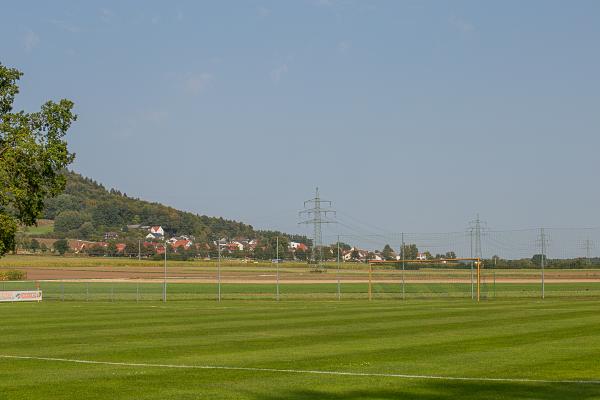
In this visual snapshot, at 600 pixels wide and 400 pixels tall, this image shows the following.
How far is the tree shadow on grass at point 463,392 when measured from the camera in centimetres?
1559

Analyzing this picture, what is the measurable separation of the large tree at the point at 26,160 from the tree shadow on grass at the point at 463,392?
121ft

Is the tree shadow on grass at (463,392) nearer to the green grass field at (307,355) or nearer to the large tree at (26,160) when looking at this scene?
the green grass field at (307,355)

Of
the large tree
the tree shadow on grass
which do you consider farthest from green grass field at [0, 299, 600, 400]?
the large tree

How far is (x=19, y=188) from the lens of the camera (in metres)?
51.1

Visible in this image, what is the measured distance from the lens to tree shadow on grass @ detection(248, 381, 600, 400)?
51.1 ft

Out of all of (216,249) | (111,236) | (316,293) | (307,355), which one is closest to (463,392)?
(307,355)

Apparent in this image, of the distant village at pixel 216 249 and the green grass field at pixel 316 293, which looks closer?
the green grass field at pixel 316 293

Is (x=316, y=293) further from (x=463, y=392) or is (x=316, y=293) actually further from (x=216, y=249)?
(x=216, y=249)

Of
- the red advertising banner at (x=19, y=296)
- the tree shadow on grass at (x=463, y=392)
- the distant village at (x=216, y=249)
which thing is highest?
the distant village at (x=216, y=249)

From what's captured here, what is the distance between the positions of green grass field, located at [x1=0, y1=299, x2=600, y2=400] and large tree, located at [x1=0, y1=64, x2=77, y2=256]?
14116mm

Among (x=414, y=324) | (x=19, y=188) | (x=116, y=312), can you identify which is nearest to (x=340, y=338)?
(x=414, y=324)

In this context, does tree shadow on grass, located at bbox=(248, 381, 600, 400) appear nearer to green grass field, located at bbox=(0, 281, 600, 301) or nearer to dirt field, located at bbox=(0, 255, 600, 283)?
A: dirt field, located at bbox=(0, 255, 600, 283)

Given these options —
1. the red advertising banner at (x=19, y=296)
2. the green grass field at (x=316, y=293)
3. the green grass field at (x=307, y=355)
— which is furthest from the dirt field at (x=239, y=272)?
the green grass field at (x=307, y=355)

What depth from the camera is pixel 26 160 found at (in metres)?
50.9
